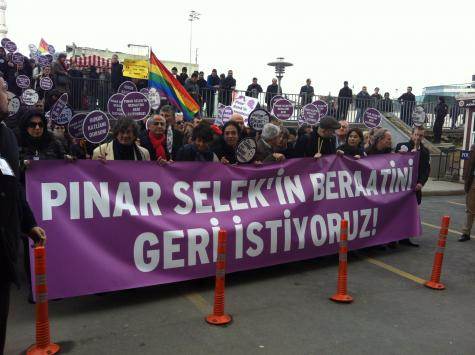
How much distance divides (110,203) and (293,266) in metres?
2.53

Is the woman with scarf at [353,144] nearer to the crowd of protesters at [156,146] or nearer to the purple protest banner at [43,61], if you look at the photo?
the crowd of protesters at [156,146]

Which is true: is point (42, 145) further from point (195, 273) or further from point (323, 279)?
point (323, 279)

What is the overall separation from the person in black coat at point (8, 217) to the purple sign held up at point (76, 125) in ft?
8.58

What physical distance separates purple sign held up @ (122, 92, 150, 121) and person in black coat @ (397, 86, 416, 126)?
17.0 metres

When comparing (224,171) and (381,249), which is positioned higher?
(224,171)

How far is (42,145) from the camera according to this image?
483 centimetres

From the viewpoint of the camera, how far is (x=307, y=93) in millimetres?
18859

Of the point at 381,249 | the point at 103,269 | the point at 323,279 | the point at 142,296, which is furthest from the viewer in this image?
the point at 381,249

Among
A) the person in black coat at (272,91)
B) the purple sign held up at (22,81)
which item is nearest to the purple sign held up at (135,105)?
the purple sign held up at (22,81)

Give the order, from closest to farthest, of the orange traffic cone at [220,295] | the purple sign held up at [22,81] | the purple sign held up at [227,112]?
the orange traffic cone at [220,295]
the purple sign held up at [227,112]
the purple sign held up at [22,81]

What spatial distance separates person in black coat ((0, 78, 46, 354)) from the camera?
2.50 m

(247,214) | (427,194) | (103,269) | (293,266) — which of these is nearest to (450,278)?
(293,266)

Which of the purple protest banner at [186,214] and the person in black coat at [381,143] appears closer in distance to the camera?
the purple protest banner at [186,214]

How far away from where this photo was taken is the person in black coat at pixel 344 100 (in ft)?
64.3
